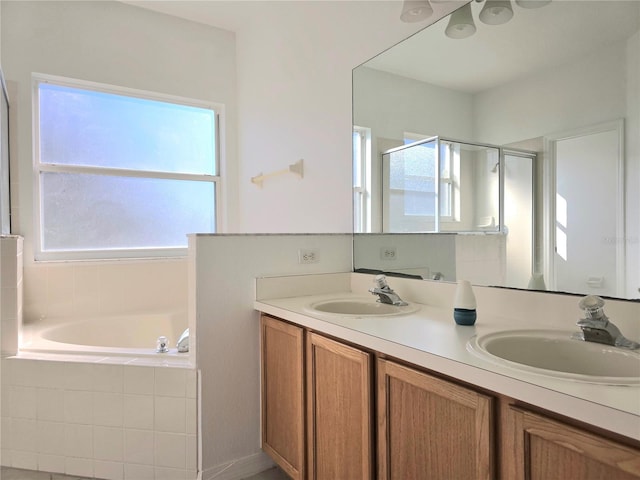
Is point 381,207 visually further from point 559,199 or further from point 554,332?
point 554,332

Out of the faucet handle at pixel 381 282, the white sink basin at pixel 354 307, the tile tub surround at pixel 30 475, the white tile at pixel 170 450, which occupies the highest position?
the faucet handle at pixel 381 282

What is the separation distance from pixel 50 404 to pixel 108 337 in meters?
0.79

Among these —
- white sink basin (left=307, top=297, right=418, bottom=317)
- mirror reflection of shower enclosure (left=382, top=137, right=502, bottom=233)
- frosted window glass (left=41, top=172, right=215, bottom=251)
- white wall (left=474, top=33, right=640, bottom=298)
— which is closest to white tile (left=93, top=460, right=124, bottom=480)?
white sink basin (left=307, top=297, right=418, bottom=317)

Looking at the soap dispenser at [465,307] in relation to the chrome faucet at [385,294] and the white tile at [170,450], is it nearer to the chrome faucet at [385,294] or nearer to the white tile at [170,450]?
the chrome faucet at [385,294]

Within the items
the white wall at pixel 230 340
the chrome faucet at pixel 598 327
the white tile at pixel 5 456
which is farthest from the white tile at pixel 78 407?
the chrome faucet at pixel 598 327

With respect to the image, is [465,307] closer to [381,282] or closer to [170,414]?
[381,282]

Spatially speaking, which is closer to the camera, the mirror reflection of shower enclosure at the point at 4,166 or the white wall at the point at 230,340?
the white wall at the point at 230,340

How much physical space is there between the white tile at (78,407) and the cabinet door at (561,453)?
1.76 meters

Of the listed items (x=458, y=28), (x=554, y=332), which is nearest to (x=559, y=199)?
(x=554, y=332)

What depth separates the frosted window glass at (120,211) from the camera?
2760 millimetres

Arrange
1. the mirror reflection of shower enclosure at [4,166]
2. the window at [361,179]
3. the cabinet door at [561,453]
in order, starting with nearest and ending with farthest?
the cabinet door at [561,453] < the window at [361,179] < the mirror reflection of shower enclosure at [4,166]

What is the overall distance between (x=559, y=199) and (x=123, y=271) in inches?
105

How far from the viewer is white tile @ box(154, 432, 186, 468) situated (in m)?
1.75

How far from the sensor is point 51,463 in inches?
73.8
